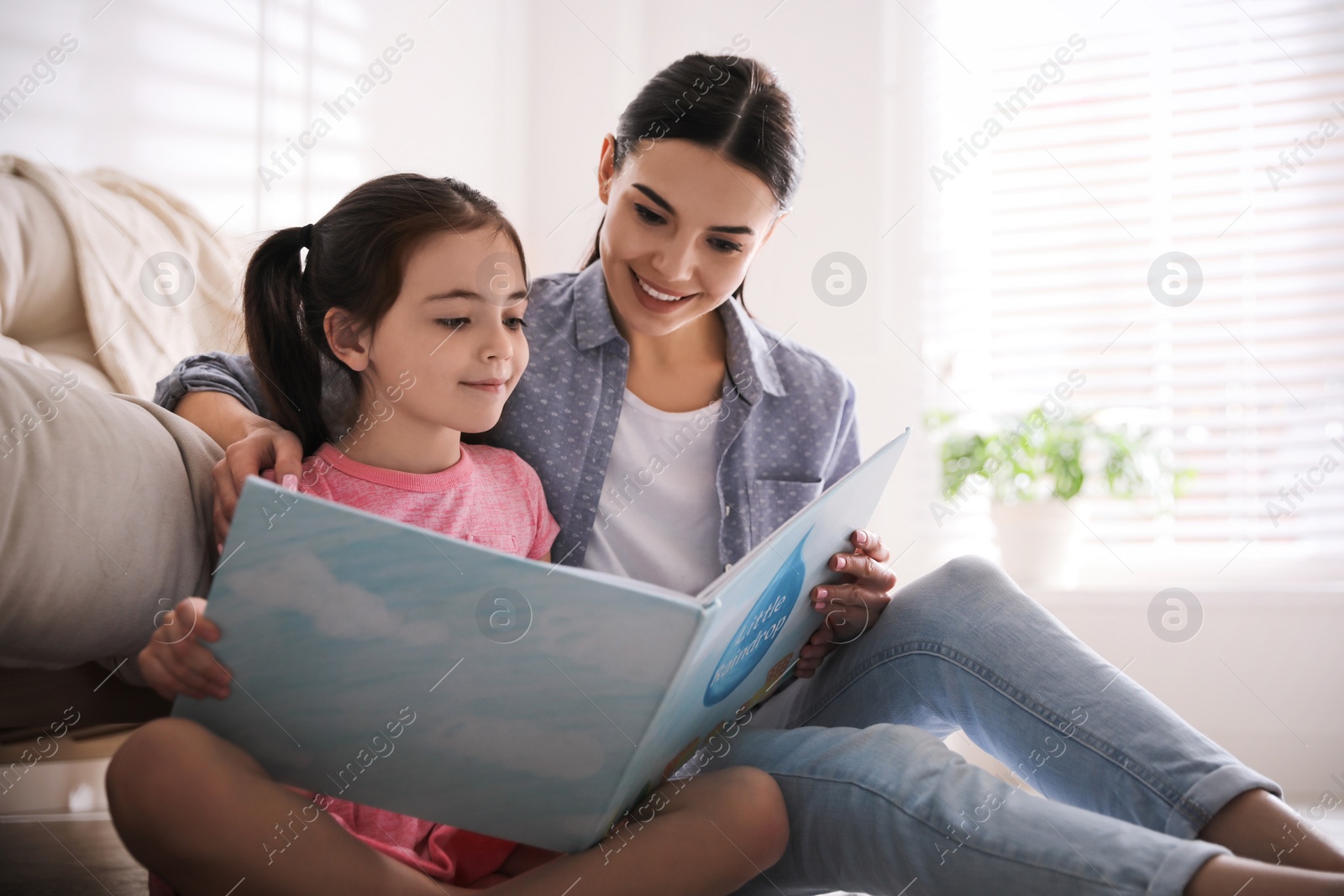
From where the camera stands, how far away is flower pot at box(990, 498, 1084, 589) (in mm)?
2303

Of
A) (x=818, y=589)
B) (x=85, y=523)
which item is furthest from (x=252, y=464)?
(x=818, y=589)

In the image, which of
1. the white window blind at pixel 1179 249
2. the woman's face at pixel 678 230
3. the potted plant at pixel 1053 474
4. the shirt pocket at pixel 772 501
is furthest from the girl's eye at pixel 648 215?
the white window blind at pixel 1179 249

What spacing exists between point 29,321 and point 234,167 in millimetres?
742

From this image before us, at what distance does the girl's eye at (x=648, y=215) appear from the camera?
1087 mm

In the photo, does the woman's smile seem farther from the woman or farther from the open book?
the open book

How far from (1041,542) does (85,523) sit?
2.12 metres

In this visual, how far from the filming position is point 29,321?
1.16 m

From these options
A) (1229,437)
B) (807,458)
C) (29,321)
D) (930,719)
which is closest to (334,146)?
(29,321)

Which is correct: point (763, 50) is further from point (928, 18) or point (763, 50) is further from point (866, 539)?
point (866, 539)

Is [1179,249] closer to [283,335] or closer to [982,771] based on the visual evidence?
[982,771]

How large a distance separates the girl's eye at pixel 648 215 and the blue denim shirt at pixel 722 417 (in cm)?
15

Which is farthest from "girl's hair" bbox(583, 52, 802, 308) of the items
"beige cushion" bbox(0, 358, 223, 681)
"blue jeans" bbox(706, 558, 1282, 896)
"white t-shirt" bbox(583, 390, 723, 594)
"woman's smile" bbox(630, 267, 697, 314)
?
"beige cushion" bbox(0, 358, 223, 681)

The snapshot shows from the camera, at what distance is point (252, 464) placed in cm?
76

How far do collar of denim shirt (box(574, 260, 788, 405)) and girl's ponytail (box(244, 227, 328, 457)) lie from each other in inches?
13.2
